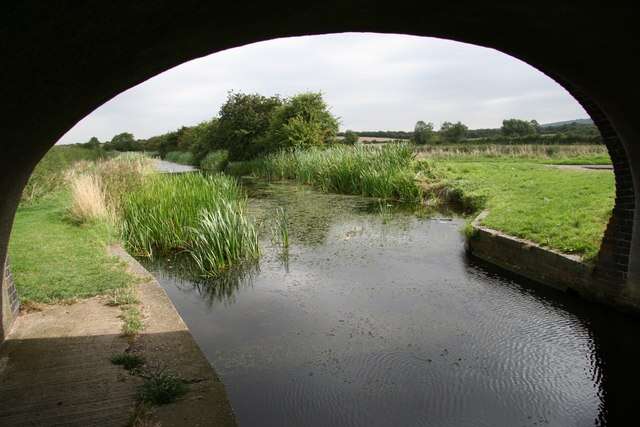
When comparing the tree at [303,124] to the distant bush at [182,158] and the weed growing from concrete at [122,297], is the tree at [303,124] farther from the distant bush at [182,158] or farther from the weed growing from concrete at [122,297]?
the distant bush at [182,158]

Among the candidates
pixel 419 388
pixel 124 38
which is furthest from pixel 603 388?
pixel 124 38

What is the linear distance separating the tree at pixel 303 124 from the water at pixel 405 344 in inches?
742

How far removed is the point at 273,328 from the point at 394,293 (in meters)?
2.14

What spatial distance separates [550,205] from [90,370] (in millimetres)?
8361

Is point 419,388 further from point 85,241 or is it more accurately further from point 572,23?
point 85,241

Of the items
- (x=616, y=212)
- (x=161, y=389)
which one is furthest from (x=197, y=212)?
(x=616, y=212)

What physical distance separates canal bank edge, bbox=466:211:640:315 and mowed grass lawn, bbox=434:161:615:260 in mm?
162

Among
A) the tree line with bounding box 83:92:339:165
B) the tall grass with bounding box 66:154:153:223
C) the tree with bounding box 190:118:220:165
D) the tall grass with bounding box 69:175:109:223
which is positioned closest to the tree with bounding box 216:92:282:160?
the tree line with bounding box 83:92:339:165

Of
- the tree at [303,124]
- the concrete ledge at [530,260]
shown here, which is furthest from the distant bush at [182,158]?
the concrete ledge at [530,260]

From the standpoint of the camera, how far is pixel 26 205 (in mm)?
12945

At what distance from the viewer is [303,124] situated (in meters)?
27.7

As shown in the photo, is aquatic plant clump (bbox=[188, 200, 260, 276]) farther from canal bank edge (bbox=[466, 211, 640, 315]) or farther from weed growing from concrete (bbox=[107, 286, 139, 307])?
canal bank edge (bbox=[466, 211, 640, 315])

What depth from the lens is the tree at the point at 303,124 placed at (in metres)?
27.4

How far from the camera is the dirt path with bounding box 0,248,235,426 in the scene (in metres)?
3.23
